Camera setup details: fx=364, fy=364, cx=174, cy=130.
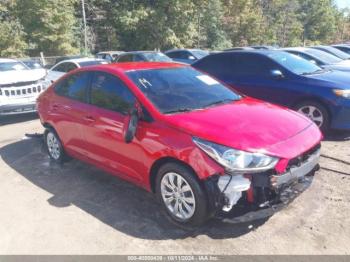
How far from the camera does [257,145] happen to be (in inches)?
131

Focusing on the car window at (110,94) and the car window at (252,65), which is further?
the car window at (252,65)

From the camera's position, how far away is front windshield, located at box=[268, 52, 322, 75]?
23.1ft

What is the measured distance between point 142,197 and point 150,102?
4.03ft

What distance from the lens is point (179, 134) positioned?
3555 mm

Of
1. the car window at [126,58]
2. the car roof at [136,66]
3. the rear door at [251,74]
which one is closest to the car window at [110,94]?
the car roof at [136,66]

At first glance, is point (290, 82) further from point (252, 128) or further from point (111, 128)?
point (111, 128)

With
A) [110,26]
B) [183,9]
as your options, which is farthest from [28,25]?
[183,9]

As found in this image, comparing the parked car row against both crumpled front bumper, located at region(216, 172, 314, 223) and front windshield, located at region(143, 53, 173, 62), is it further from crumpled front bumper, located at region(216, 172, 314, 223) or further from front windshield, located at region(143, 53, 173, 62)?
front windshield, located at region(143, 53, 173, 62)

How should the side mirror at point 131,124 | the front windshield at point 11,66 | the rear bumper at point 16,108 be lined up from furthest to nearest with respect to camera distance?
the front windshield at point 11,66 → the rear bumper at point 16,108 → the side mirror at point 131,124

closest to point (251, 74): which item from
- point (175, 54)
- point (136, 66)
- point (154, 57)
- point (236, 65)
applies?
point (236, 65)

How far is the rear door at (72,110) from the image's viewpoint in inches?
190

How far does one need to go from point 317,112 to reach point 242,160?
12.5ft

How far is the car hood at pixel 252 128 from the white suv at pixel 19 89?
605cm

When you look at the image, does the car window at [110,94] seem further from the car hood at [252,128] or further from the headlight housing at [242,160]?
the headlight housing at [242,160]
